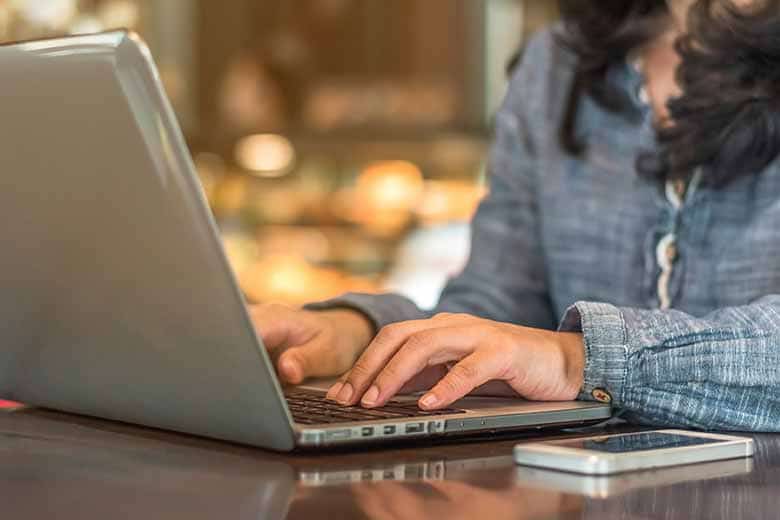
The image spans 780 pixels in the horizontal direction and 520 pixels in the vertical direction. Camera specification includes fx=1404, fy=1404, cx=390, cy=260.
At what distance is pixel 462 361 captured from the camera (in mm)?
902

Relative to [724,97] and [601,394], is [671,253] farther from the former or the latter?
[601,394]

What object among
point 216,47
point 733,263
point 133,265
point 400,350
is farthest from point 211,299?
point 216,47

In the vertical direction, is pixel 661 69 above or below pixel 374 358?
above

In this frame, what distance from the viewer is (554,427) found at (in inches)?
37.2

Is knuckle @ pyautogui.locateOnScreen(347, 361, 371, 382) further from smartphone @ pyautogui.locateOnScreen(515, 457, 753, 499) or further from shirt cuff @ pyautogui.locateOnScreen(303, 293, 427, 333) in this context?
shirt cuff @ pyautogui.locateOnScreen(303, 293, 427, 333)

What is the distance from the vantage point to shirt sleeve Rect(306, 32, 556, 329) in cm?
150

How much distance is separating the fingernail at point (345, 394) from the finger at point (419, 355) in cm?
1

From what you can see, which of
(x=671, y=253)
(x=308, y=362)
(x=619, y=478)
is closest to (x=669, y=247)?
(x=671, y=253)

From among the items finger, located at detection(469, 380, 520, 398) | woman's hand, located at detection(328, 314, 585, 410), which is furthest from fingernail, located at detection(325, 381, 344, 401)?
finger, located at detection(469, 380, 520, 398)

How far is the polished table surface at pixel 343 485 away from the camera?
A: 670 mm

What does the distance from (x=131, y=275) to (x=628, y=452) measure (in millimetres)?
294

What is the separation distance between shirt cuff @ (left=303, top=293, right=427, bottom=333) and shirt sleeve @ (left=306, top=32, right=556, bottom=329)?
0.18 m

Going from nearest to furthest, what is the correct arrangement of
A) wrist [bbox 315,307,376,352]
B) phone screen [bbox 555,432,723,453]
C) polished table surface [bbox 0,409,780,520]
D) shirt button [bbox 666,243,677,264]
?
polished table surface [bbox 0,409,780,520] < phone screen [bbox 555,432,723,453] < wrist [bbox 315,307,376,352] < shirt button [bbox 666,243,677,264]

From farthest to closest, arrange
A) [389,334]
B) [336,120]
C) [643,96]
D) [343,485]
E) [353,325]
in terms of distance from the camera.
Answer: [336,120] → [643,96] → [353,325] → [389,334] → [343,485]
